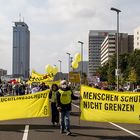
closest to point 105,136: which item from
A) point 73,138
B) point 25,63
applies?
point 73,138

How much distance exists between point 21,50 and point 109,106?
162m

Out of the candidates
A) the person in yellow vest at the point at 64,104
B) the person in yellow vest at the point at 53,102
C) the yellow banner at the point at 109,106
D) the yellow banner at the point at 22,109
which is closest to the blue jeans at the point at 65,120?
the person in yellow vest at the point at 64,104

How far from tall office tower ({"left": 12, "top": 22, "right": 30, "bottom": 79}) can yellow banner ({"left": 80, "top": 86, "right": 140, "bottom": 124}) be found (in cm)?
15029

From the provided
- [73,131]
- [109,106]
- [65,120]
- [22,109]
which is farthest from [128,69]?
[65,120]

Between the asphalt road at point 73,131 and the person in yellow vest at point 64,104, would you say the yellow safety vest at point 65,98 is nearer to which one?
the person in yellow vest at point 64,104

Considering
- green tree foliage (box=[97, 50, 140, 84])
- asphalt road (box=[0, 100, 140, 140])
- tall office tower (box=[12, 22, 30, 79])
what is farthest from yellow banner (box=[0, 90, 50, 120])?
tall office tower (box=[12, 22, 30, 79])

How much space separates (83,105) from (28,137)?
2.70m

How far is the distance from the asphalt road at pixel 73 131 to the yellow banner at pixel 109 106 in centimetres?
45

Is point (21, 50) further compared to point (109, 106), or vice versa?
point (21, 50)

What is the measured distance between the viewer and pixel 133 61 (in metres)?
138

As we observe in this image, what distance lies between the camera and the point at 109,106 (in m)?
17.4

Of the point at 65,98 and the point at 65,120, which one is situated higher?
the point at 65,98

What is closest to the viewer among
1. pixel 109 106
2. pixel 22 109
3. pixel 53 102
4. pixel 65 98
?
pixel 65 98

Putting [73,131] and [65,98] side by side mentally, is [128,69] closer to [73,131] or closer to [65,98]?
[73,131]
